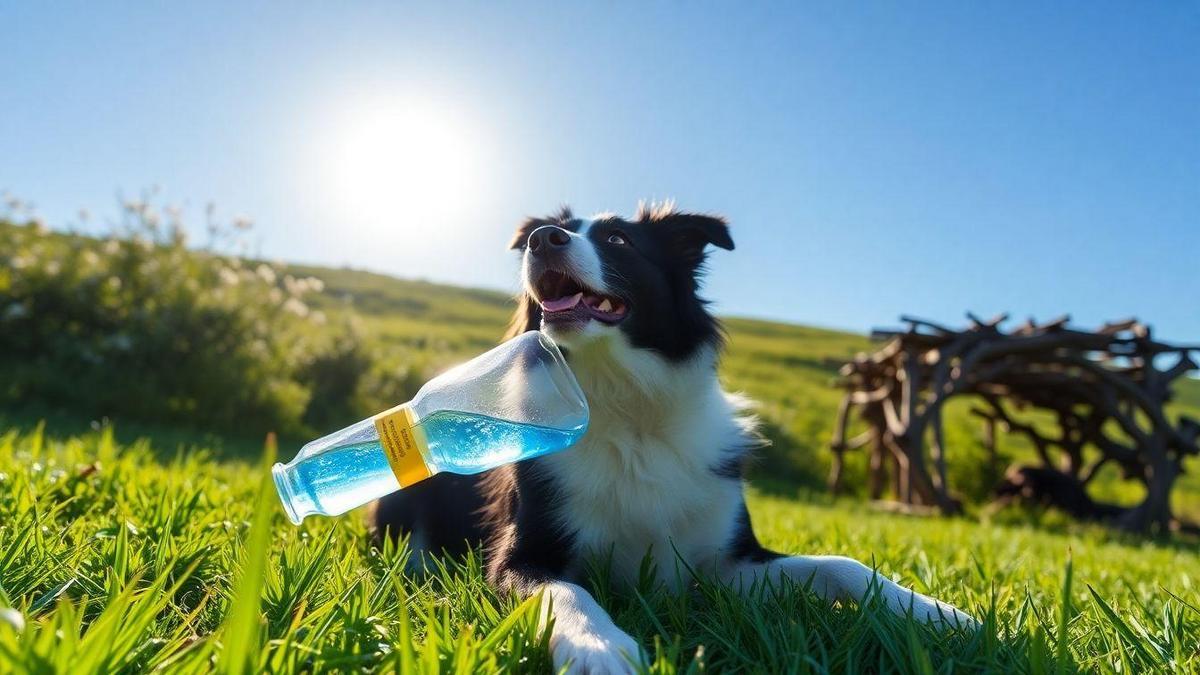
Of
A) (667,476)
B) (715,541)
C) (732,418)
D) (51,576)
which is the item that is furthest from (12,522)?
(732,418)

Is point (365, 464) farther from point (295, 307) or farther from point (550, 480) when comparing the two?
point (295, 307)

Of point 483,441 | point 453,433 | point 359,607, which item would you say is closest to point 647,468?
point 483,441

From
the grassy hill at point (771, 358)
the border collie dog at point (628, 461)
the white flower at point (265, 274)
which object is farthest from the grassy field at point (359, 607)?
the white flower at point (265, 274)

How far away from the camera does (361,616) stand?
1665 millimetres

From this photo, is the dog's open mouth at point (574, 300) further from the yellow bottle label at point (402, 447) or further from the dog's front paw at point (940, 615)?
→ the dog's front paw at point (940, 615)

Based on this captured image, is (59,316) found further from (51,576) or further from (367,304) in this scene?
(367,304)

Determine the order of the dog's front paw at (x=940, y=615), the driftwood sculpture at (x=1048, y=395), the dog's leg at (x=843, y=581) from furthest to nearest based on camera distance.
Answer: the driftwood sculpture at (x=1048, y=395), the dog's leg at (x=843, y=581), the dog's front paw at (x=940, y=615)

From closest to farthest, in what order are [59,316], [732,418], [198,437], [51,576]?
[51,576] < [732,418] < [198,437] < [59,316]

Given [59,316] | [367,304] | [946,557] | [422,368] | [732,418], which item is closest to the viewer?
[732,418]

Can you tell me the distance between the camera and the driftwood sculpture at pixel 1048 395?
8.16m

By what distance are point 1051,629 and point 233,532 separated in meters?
2.51

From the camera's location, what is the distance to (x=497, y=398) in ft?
8.03

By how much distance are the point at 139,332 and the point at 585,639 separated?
10.7 meters

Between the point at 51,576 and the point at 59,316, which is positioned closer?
the point at 51,576
